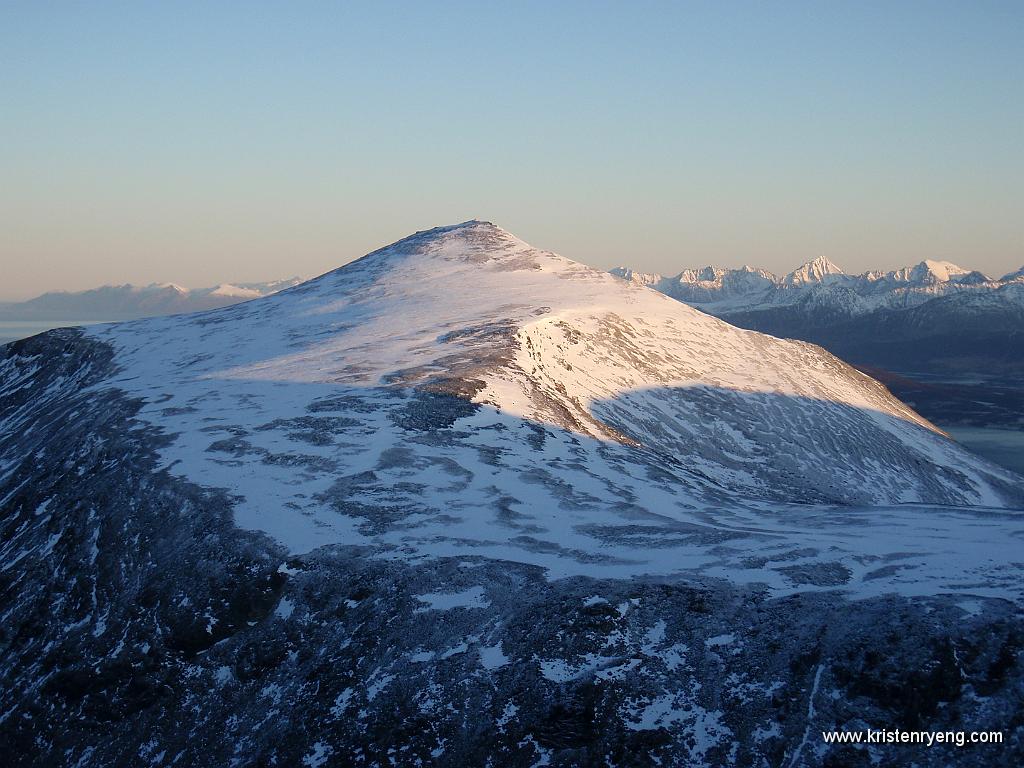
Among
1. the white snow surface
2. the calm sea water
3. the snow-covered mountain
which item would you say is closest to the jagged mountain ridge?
the white snow surface

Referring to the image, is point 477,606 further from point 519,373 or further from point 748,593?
point 519,373

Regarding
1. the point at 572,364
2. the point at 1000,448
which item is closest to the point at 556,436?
the point at 572,364

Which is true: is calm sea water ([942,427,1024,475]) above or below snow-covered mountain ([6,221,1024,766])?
below

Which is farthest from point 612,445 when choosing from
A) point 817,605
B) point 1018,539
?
point 817,605

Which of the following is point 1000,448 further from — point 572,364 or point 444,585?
point 444,585

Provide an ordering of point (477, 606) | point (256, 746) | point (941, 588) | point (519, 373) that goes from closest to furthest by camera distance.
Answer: point (256, 746) → point (941, 588) → point (477, 606) → point (519, 373)

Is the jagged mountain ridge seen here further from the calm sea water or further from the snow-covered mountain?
the calm sea water
